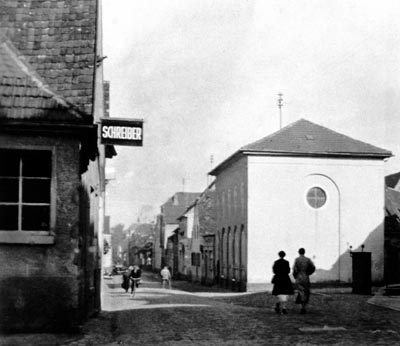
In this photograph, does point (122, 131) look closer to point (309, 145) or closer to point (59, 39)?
point (59, 39)

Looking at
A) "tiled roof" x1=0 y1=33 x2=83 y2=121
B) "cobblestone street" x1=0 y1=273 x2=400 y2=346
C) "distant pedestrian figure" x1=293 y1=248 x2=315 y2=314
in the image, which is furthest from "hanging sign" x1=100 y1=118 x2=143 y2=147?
"distant pedestrian figure" x1=293 y1=248 x2=315 y2=314

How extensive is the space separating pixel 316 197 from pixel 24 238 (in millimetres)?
29917

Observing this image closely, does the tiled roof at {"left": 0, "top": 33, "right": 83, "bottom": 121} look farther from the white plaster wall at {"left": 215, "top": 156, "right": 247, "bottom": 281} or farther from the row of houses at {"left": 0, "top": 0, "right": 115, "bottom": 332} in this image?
the white plaster wall at {"left": 215, "top": 156, "right": 247, "bottom": 281}

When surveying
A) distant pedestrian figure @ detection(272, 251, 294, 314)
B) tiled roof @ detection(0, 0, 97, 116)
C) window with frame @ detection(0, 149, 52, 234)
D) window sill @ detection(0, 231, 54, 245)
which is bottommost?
distant pedestrian figure @ detection(272, 251, 294, 314)

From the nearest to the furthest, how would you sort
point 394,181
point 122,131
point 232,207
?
1. point 122,131
2. point 232,207
3. point 394,181

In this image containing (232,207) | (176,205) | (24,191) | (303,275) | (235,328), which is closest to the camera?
(24,191)

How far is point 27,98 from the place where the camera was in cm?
1203

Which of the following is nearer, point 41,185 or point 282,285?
point 41,185

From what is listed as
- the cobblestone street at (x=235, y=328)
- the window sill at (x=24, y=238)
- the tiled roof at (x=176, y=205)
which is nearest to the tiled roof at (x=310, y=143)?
the cobblestone street at (x=235, y=328)

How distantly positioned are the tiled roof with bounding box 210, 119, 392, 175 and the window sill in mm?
27764

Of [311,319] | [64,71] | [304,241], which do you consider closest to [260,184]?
[304,241]

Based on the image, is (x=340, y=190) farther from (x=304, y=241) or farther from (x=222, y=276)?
(x=222, y=276)

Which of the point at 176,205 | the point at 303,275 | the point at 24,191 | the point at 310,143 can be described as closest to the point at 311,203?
the point at 310,143

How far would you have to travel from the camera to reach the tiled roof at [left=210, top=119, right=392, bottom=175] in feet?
129
